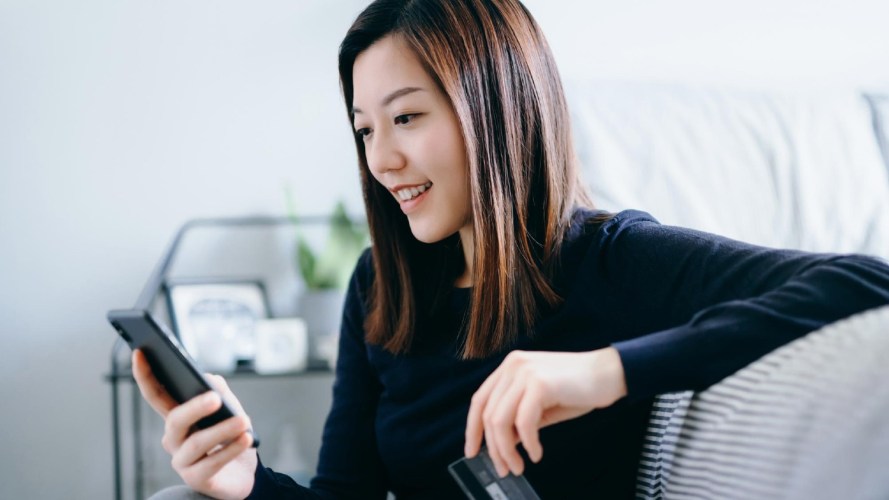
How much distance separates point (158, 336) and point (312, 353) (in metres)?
1.03

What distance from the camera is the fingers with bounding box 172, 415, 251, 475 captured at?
71 cm

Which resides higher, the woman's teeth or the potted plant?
the woman's teeth

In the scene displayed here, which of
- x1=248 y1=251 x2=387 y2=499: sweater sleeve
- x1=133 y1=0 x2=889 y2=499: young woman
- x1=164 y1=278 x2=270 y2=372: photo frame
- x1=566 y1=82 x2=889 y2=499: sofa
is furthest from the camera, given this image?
x1=164 y1=278 x2=270 y2=372: photo frame

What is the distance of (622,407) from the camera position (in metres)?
0.87

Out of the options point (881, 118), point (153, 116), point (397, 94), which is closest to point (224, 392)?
point (397, 94)

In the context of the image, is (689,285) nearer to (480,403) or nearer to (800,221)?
(480,403)

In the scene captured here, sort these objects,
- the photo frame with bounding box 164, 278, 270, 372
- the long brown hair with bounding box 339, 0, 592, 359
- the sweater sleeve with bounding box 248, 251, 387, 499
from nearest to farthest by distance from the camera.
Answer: the long brown hair with bounding box 339, 0, 592, 359
the sweater sleeve with bounding box 248, 251, 387, 499
the photo frame with bounding box 164, 278, 270, 372

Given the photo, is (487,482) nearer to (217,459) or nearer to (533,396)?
(533,396)

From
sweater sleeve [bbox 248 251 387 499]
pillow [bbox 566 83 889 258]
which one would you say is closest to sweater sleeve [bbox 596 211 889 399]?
sweater sleeve [bbox 248 251 387 499]

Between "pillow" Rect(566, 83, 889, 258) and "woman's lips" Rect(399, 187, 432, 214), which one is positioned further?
"pillow" Rect(566, 83, 889, 258)

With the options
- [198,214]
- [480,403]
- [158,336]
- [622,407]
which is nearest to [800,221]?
[622,407]

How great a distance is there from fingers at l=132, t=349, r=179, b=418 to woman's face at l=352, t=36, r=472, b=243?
347 millimetres

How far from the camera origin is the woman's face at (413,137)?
35.2 inches

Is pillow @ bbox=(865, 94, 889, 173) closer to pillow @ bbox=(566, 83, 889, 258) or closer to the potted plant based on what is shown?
pillow @ bbox=(566, 83, 889, 258)
